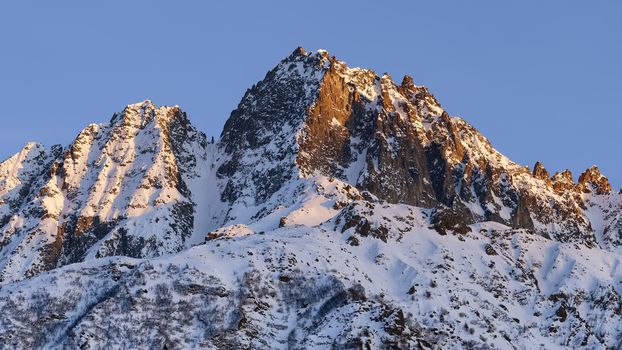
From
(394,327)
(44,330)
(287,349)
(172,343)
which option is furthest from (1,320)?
(394,327)

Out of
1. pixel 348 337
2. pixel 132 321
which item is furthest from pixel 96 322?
pixel 348 337

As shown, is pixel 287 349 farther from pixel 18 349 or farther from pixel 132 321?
pixel 18 349

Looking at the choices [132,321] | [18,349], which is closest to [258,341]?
[132,321]

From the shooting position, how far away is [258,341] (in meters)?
200

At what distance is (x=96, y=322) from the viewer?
7761 inches

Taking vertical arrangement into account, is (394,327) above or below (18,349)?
above

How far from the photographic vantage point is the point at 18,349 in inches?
7613

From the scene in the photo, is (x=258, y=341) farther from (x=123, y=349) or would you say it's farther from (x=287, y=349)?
(x=123, y=349)

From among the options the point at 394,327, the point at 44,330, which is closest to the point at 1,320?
the point at 44,330

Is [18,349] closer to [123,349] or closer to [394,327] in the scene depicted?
[123,349]

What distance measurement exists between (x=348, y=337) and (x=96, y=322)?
33.4m

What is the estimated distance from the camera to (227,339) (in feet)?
652

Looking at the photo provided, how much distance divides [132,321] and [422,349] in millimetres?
38782

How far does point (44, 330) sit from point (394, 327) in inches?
1826
